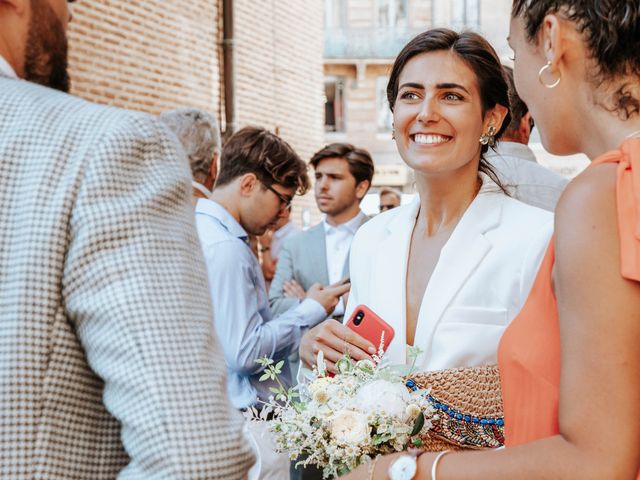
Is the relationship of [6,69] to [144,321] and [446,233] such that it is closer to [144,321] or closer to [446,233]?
[144,321]

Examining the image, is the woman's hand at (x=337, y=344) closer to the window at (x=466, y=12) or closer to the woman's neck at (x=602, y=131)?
the woman's neck at (x=602, y=131)

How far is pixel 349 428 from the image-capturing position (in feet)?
7.02

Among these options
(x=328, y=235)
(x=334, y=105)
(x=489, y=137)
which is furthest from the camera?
(x=334, y=105)

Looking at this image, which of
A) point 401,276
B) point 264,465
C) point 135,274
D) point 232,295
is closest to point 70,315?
point 135,274

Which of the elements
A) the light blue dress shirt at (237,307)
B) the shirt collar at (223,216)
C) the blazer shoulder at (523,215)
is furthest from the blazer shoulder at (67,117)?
the shirt collar at (223,216)

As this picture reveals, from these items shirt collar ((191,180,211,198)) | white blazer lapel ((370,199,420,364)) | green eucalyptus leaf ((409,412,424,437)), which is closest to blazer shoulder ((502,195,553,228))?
white blazer lapel ((370,199,420,364))

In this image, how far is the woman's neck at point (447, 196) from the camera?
290 cm

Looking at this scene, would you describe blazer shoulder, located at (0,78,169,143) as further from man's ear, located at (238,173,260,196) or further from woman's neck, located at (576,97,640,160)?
man's ear, located at (238,173,260,196)

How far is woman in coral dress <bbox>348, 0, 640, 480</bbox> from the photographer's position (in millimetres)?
1350

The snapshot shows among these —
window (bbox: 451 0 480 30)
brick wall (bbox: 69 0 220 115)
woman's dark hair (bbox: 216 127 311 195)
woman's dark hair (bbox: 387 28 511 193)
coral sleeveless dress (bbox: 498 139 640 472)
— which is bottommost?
coral sleeveless dress (bbox: 498 139 640 472)

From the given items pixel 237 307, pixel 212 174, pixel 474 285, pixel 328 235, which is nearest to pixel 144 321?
pixel 474 285

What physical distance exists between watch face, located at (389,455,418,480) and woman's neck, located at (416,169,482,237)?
1.34 m

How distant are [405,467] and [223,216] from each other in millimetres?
2496

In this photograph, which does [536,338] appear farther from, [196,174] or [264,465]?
[196,174]
